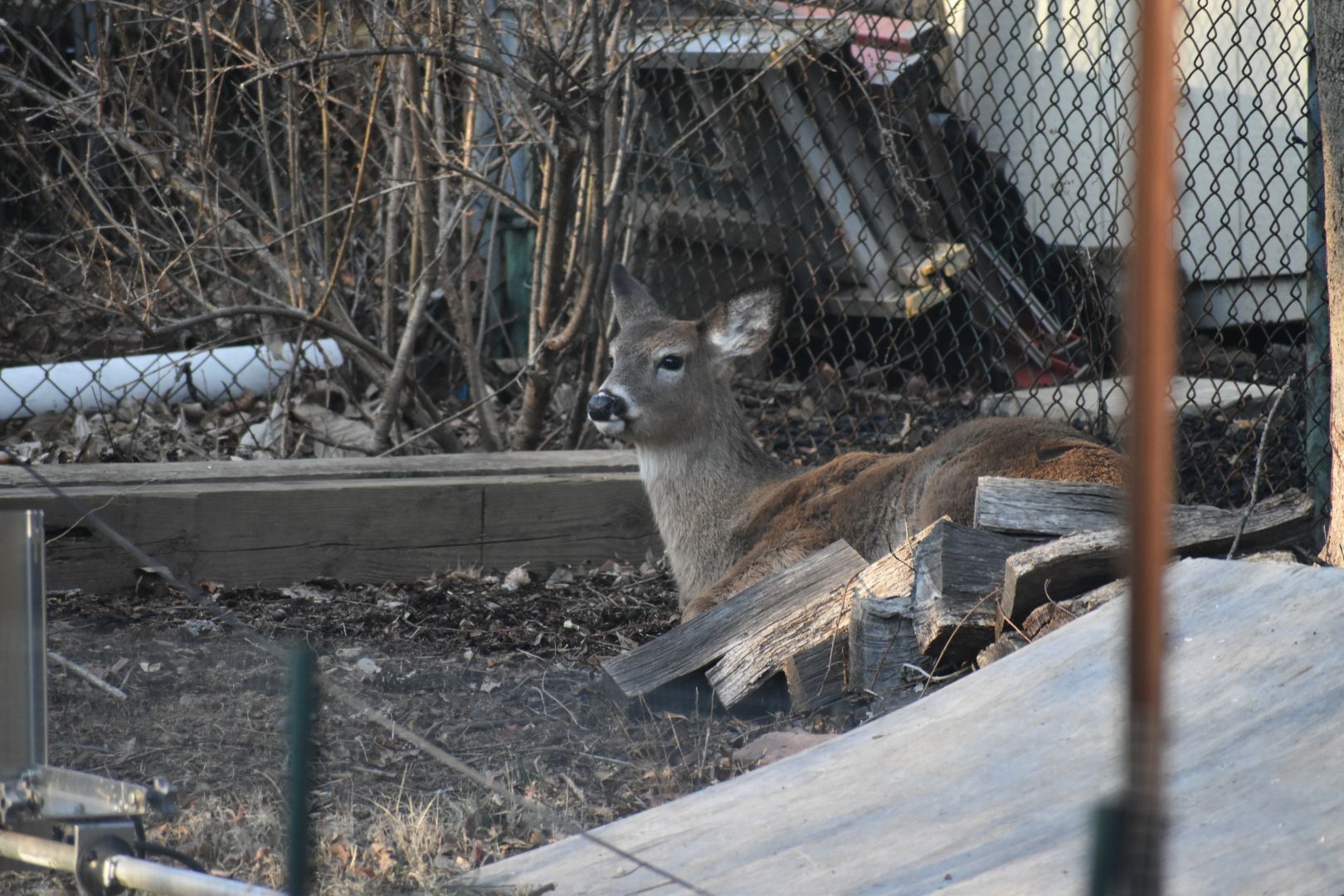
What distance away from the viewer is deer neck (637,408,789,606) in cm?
564

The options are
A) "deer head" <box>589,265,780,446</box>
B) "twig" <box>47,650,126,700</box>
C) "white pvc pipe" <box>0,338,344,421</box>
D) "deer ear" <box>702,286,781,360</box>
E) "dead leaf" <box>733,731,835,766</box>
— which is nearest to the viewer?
"dead leaf" <box>733,731,835,766</box>

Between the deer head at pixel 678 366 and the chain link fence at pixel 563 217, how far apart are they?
493mm

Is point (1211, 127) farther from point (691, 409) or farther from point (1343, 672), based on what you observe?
point (1343, 672)

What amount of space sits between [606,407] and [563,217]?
3.13ft

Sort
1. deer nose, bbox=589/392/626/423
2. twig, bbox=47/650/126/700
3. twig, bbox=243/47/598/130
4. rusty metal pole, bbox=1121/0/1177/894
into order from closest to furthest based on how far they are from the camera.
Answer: rusty metal pole, bbox=1121/0/1177/894, twig, bbox=47/650/126/700, twig, bbox=243/47/598/130, deer nose, bbox=589/392/626/423

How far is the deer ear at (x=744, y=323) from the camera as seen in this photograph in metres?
5.89

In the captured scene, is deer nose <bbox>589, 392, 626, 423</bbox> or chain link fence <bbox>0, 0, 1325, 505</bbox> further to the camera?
chain link fence <bbox>0, 0, 1325, 505</bbox>

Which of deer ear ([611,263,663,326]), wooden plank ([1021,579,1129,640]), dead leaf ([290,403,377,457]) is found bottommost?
wooden plank ([1021,579,1129,640])

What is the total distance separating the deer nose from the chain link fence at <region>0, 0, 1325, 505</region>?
2.28ft

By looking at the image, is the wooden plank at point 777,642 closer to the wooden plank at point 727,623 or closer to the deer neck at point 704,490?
the wooden plank at point 727,623

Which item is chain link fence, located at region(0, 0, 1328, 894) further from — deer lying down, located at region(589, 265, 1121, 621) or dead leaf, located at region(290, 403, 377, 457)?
deer lying down, located at region(589, 265, 1121, 621)

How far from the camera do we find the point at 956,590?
398 centimetres

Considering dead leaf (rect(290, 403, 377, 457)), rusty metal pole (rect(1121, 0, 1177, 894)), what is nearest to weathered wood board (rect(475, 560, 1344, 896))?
rusty metal pole (rect(1121, 0, 1177, 894))

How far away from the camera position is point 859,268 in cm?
867
